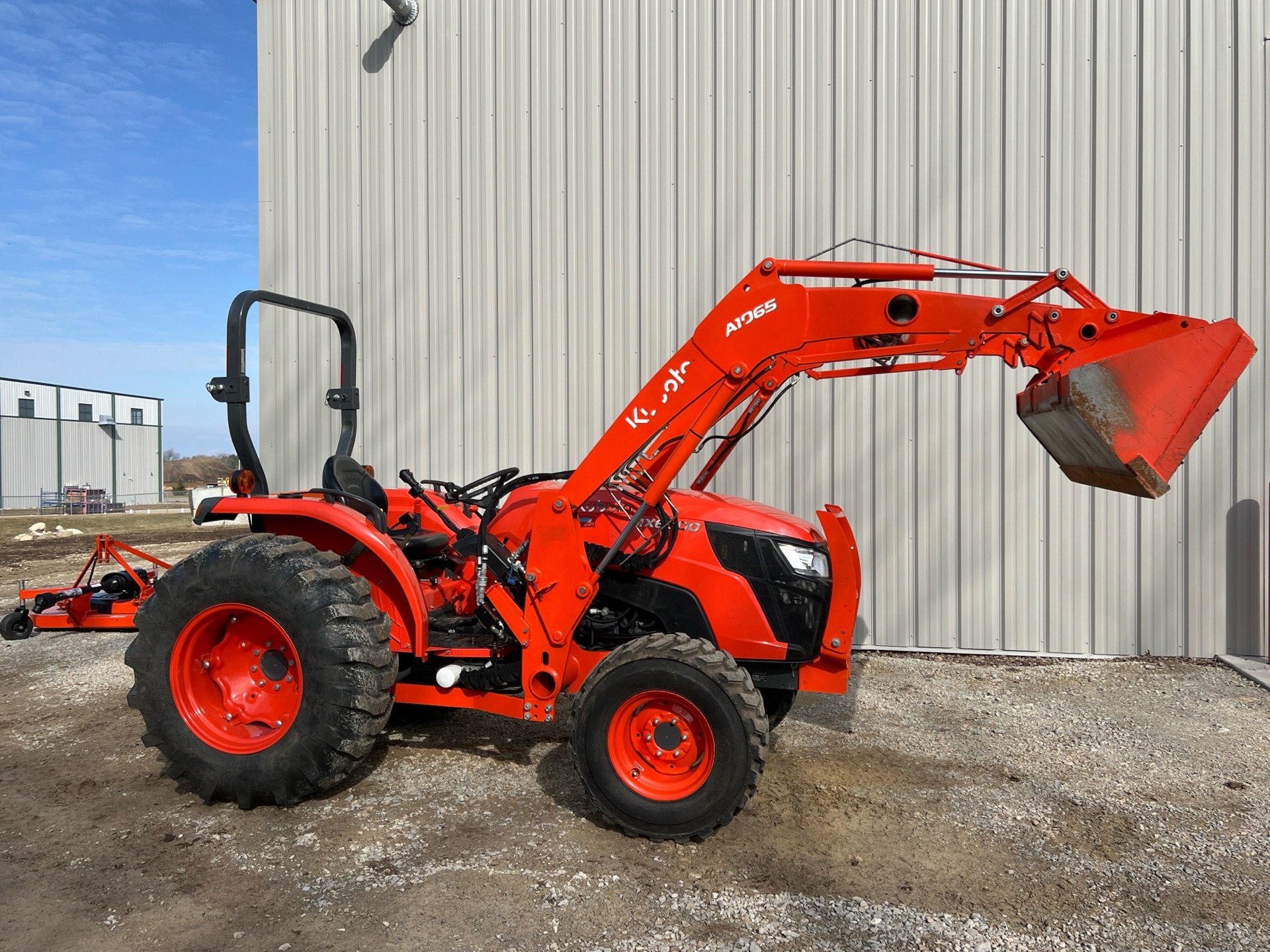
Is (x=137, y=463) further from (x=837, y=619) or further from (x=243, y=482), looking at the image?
(x=837, y=619)

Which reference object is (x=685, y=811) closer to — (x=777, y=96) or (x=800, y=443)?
(x=800, y=443)

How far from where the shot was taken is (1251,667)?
18.5 ft

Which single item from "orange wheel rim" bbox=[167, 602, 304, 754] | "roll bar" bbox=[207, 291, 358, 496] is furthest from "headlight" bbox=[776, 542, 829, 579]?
"roll bar" bbox=[207, 291, 358, 496]

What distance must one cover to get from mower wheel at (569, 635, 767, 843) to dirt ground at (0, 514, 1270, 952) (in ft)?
0.52

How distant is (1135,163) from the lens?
602 cm

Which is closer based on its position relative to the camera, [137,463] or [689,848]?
[689,848]

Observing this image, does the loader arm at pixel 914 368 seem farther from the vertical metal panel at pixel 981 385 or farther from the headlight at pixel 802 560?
the vertical metal panel at pixel 981 385

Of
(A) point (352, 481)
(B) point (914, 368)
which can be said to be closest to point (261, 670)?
(A) point (352, 481)

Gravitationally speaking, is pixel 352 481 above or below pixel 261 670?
above

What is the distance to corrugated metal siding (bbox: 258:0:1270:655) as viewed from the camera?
598 centimetres

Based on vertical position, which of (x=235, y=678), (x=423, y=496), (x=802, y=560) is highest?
(x=423, y=496)

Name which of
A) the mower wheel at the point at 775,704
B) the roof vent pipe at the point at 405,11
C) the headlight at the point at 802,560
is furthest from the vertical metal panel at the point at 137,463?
the headlight at the point at 802,560

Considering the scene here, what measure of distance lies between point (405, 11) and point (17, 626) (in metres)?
5.61

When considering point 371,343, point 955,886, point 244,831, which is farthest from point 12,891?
point 371,343
